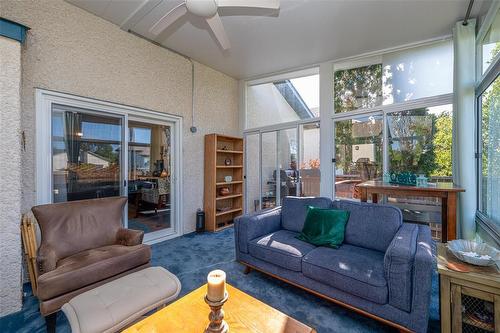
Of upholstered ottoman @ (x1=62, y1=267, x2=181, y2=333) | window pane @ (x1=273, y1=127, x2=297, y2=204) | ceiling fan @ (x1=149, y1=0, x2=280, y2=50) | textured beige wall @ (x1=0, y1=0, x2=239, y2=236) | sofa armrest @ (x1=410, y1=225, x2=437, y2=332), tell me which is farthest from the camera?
window pane @ (x1=273, y1=127, x2=297, y2=204)

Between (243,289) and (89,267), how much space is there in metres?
1.40

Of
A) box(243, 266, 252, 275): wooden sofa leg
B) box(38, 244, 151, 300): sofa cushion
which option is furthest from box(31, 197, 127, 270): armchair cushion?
box(243, 266, 252, 275): wooden sofa leg

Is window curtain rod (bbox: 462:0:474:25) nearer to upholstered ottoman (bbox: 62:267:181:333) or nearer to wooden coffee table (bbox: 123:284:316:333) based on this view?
wooden coffee table (bbox: 123:284:316:333)

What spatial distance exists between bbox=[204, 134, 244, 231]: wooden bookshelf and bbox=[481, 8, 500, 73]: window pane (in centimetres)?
379

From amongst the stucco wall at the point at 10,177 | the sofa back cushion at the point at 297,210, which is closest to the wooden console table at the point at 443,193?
the sofa back cushion at the point at 297,210

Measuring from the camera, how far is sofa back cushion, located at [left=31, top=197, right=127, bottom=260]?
6.77ft

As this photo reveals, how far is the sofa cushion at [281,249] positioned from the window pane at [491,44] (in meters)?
2.70

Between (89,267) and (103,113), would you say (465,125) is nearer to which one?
(89,267)

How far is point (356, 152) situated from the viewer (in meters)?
3.88

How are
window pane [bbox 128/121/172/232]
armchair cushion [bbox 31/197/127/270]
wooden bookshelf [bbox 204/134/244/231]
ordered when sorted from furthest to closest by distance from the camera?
1. wooden bookshelf [bbox 204/134/244/231]
2. window pane [bbox 128/121/172/232]
3. armchair cushion [bbox 31/197/127/270]

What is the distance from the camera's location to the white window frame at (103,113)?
2486 millimetres

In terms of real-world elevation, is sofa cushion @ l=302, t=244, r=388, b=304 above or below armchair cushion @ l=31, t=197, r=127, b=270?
below

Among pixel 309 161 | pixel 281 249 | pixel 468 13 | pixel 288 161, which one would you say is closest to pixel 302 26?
pixel 468 13

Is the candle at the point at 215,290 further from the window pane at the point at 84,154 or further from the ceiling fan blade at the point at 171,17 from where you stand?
the window pane at the point at 84,154
